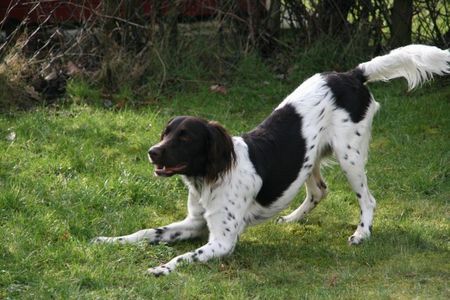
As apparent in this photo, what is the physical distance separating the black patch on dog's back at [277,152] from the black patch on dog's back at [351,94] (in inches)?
13.1

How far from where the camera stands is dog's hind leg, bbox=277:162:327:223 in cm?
650

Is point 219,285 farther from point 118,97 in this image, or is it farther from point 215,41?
point 215,41

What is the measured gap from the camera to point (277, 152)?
596 centimetres

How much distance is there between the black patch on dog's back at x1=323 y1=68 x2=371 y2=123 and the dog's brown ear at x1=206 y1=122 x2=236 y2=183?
994 mm

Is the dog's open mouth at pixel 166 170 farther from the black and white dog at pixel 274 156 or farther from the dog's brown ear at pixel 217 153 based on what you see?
the dog's brown ear at pixel 217 153

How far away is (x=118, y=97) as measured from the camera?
8938mm

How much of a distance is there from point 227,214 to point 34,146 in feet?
→ 7.94

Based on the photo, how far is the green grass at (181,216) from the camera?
16.5 feet

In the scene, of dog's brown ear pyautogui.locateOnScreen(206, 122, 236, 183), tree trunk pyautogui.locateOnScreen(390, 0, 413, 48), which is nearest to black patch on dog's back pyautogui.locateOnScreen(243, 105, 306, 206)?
dog's brown ear pyautogui.locateOnScreen(206, 122, 236, 183)

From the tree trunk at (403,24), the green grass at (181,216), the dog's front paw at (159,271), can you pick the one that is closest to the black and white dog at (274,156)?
the dog's front paw at (159,271)

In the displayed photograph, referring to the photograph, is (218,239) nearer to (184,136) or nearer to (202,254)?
(202,254)

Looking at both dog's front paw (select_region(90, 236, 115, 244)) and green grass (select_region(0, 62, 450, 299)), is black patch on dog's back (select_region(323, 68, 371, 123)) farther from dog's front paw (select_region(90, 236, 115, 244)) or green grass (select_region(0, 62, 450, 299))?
dog's front paw (select_region(90, 236, 115, 244))

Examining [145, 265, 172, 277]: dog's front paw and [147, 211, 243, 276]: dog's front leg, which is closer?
[145, 265, 172, 277]: dog's front paw

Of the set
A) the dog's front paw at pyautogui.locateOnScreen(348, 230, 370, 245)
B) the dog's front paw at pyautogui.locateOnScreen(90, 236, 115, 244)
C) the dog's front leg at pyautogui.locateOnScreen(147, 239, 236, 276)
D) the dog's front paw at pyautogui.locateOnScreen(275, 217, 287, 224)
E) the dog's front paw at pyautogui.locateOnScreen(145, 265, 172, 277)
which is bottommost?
the dog's front paw at pyautogui.locateOnScreen(90, 236, 115, 244)
